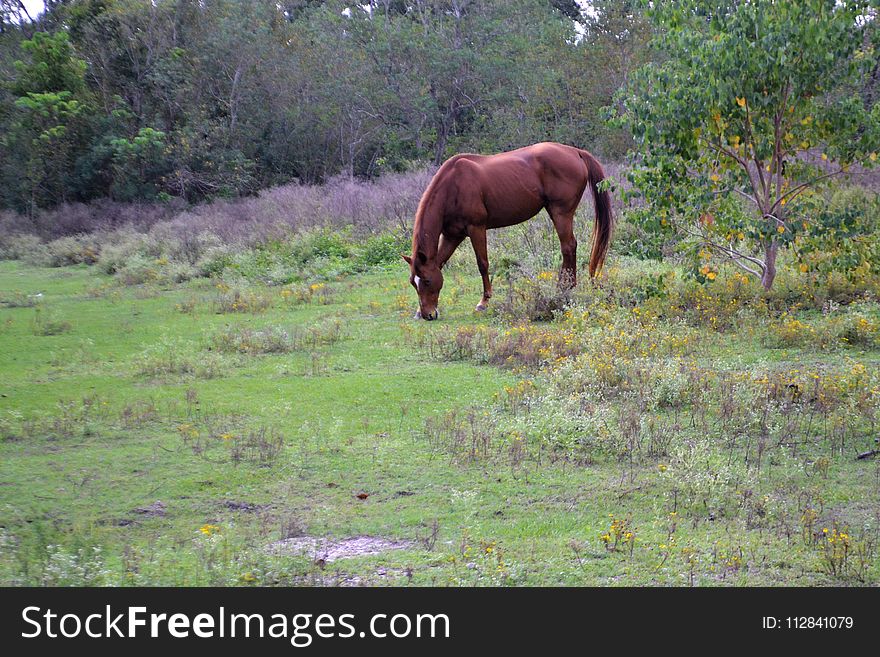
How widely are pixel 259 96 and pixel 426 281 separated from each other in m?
19.0

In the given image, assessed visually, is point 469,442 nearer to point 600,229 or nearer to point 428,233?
point 428,233

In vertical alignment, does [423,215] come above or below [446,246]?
above

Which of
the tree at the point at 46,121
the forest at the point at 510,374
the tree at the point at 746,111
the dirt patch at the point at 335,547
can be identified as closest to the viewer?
the dirt patch at the point at 335,547

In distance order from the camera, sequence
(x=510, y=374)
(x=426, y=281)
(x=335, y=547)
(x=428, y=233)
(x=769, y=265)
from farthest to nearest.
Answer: (x=428, y=233), (x=426, y=281), (x=769, y=265), (x=510, y=374), (x=335, y=547)

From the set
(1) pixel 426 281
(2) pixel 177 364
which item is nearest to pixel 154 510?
(2) pixel 177 364

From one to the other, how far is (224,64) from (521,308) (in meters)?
20.0

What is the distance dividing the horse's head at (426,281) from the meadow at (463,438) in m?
0.35

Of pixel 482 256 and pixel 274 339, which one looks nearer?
pixel 274 339

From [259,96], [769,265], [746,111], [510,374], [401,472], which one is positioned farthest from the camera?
[259,96]

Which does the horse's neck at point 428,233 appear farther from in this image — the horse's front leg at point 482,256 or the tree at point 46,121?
the tree at point 46,121

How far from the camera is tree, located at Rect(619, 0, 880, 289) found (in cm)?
976

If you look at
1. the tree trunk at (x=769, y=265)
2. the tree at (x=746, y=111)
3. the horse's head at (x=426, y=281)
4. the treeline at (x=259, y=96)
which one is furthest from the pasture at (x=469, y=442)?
the treeline at (x=259, y=96)

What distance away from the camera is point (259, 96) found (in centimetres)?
2844

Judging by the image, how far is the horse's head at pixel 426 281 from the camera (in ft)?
37.8
